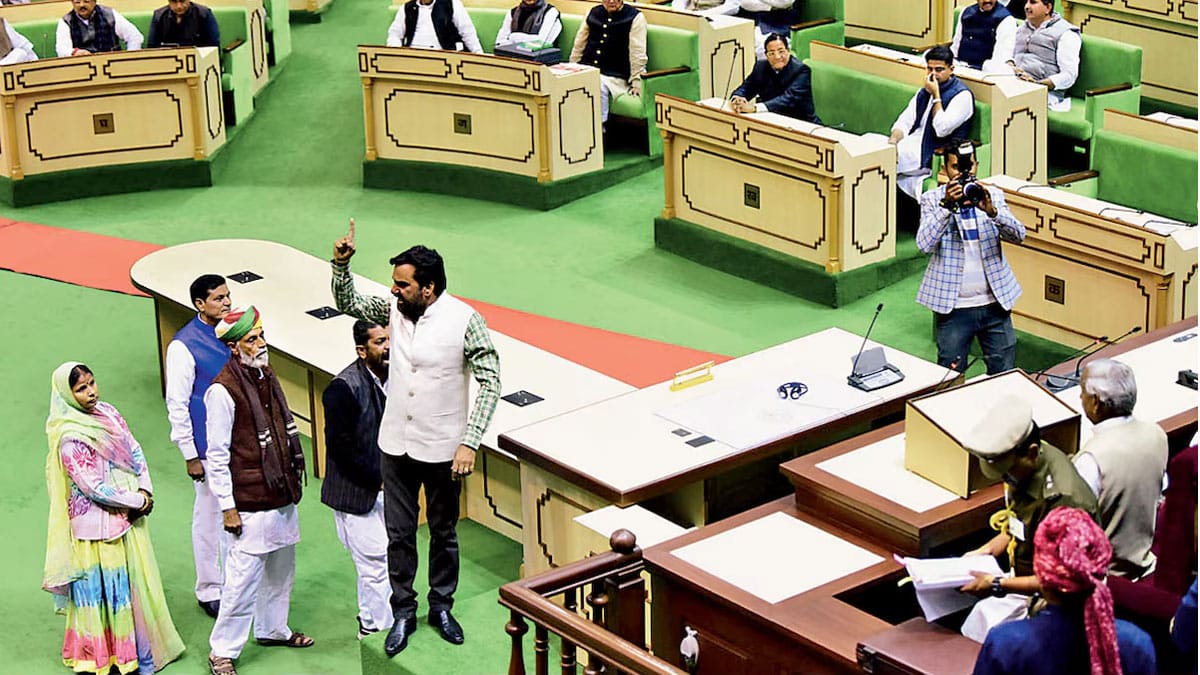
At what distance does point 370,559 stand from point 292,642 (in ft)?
2.04

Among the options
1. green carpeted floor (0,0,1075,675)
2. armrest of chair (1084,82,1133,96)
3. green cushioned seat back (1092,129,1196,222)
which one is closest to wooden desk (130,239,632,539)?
green carpeted floor (0,0,1075,675)

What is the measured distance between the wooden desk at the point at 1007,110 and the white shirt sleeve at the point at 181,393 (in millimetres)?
5049

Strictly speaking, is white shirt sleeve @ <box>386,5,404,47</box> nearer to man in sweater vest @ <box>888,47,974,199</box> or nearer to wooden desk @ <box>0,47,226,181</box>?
wooden desk @ <box>0,47,226,181</box>

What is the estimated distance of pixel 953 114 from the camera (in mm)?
9961

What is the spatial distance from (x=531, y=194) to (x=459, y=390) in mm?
5739

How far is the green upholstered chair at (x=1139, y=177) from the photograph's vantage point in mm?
9180

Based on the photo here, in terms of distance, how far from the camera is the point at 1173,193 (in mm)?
9219

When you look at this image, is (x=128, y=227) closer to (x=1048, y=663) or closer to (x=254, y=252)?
(x=254, y=252)

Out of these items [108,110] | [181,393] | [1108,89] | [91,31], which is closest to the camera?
[181,393]

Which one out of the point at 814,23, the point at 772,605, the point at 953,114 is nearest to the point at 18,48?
the point at 814,23

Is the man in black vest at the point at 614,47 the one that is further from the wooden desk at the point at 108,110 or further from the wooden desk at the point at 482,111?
the wooden desk at the point at 108,110

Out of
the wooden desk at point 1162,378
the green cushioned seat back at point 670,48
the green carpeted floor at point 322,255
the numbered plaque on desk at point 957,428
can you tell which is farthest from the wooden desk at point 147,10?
the numbered plaque on desk at point 957,428

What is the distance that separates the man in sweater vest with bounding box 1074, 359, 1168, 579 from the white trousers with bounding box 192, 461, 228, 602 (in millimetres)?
3438

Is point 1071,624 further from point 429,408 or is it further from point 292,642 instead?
point 292,642
